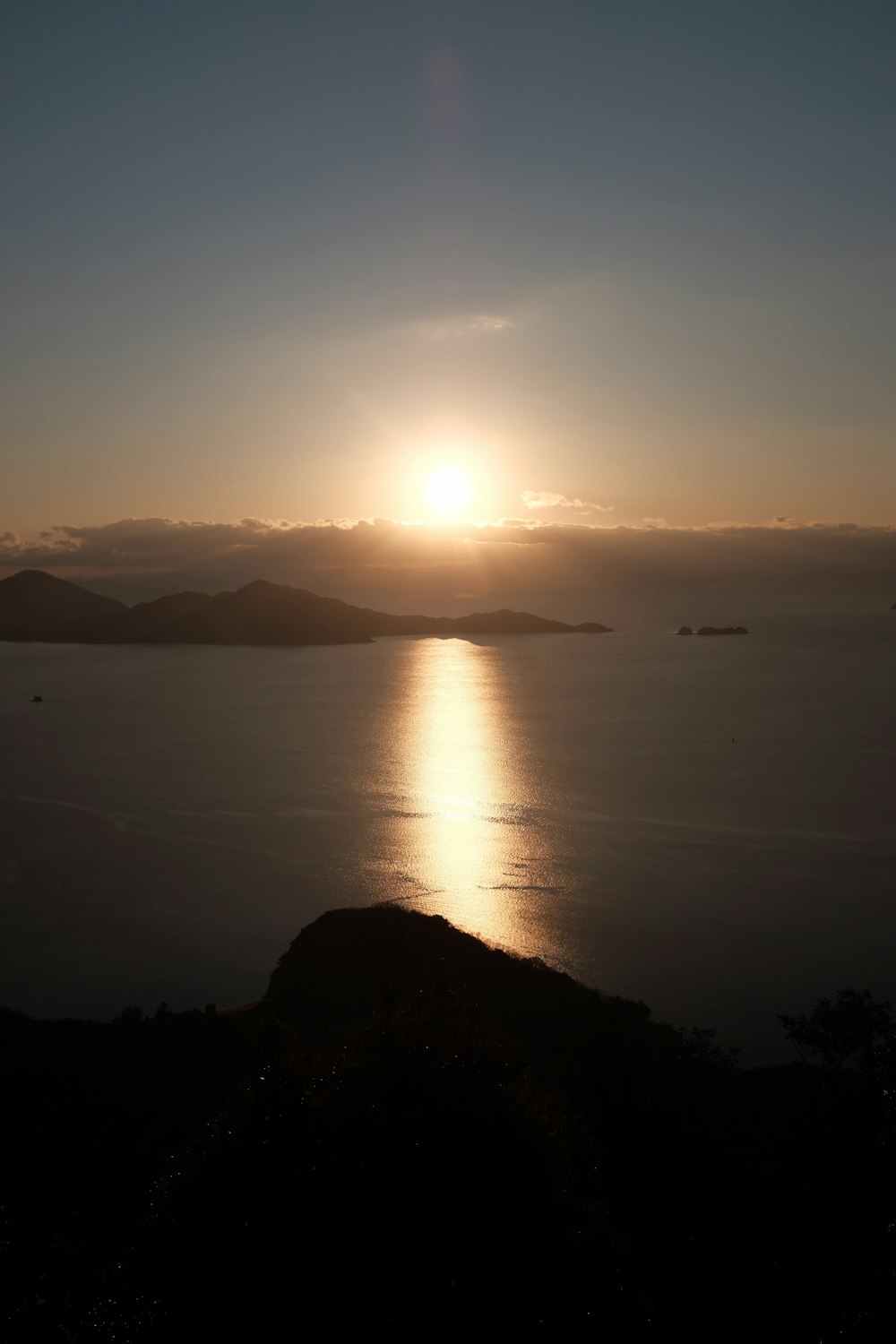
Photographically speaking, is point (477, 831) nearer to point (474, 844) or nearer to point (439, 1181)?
point (474, 844)

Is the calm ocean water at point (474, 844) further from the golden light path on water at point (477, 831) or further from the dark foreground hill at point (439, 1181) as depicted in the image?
the dark foreground hill at point (439, 1181)

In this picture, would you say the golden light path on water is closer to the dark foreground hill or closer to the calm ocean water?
the calm ocean water

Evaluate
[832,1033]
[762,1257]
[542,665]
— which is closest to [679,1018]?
[832,1033]

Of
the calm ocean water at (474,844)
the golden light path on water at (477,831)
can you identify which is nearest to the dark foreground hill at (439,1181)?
the calm ocean water at (474,844)

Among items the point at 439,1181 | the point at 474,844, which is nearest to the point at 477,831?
the point at 474,844

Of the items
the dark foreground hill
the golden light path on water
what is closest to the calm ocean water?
the golden light path on water

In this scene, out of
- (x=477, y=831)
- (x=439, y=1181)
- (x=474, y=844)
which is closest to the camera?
(x=439, y=1181)

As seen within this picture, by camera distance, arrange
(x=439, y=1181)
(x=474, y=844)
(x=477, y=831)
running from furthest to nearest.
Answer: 1. (x=477, y=831)
2. (x=474, y=844)
3. (x=439, y=1181)

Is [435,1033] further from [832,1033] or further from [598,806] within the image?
[598,806]
